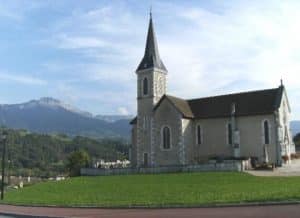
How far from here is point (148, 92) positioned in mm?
62281

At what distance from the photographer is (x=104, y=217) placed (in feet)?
75.1

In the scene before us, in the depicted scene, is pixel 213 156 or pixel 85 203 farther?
pixel 213 156

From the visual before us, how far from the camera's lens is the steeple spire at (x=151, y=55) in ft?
207

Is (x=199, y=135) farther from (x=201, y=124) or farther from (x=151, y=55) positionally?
(x=151, y=55)

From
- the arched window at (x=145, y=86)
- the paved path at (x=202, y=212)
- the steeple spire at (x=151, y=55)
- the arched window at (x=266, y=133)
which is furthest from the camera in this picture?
the steeple spire at (x=151, y=55)

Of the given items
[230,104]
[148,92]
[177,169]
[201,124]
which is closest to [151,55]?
[148,92]

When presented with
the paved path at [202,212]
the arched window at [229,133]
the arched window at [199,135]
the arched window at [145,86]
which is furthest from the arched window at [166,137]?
the paved path at [202,212]

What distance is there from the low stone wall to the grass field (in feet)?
6.39

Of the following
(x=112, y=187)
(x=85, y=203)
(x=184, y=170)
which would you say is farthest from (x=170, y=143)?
(x=85, y=203)

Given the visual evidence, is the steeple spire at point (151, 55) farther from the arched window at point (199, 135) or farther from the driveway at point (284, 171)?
the driveway at point (284, 171)

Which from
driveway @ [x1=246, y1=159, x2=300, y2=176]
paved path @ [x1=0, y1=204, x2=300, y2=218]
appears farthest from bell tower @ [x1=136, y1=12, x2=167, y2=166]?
paved path @ [x1=0, y1=204, x2=300, y2=218]

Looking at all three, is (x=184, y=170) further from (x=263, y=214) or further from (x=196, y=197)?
(x=263, y=214)

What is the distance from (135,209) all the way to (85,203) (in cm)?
543

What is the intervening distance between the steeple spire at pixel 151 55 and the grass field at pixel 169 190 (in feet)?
65.1
